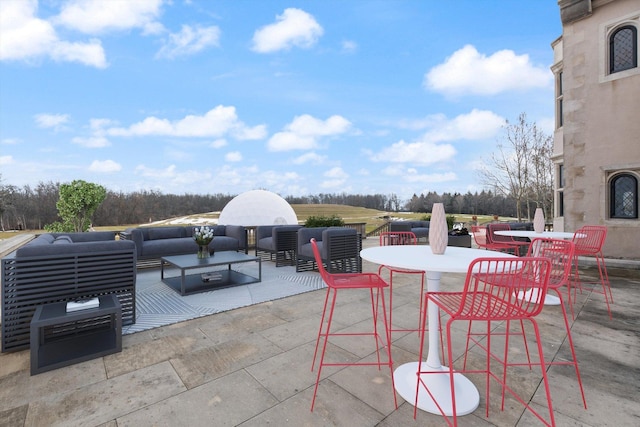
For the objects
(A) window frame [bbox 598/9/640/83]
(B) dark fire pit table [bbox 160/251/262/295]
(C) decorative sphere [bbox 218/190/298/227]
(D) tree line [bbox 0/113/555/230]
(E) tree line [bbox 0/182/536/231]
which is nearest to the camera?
→ (B) dark fire pit table [bbox 160/251/262/295]

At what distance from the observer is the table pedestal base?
1644mm

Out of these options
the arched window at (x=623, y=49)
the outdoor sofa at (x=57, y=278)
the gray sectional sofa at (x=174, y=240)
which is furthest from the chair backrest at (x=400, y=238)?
the arched window at (x=623, y=49)

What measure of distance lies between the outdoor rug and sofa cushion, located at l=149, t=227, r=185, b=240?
928 millimetres

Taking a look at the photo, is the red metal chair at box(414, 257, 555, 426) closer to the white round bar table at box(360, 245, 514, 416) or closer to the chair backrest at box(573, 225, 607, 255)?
the white round bar table at box(360, 245, 514, 416)

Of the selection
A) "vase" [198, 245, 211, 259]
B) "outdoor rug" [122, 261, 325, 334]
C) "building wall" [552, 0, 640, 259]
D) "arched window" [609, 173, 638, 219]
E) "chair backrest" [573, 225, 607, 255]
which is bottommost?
"outdoor rug" [122, 261, 325, 334]

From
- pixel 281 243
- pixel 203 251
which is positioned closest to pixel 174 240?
pixel 203 251

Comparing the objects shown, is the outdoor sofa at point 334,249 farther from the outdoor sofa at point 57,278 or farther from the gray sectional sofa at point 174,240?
the outdoor sofa at point 57,278

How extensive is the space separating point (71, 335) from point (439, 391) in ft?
10.7

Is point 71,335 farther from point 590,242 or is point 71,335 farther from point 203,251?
point 590,242

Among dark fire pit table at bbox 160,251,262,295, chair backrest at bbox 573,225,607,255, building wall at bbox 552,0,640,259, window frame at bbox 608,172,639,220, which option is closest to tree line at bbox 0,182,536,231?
building wall at bbox 552,0,640,259

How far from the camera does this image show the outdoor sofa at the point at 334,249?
5047mm

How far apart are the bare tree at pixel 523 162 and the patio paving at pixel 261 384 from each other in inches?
621

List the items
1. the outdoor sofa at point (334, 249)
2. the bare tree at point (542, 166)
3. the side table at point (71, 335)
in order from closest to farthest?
the side table at point (71, 335)
the outdoor sofa at point (334, 249)
the bare tree at point (542, 166)

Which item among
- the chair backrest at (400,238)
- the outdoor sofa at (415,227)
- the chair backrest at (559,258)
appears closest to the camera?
the chair backrest at (559,258)
